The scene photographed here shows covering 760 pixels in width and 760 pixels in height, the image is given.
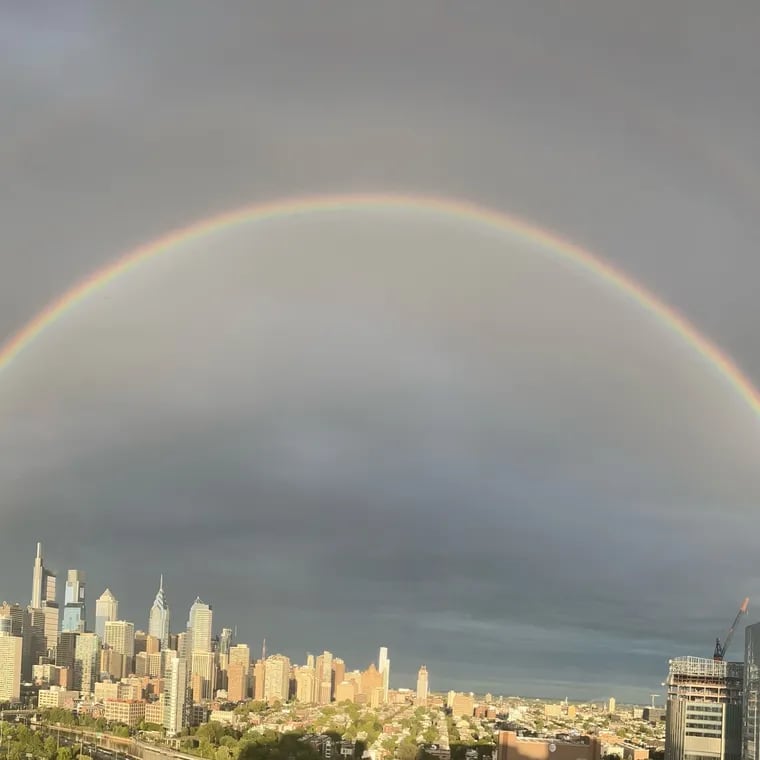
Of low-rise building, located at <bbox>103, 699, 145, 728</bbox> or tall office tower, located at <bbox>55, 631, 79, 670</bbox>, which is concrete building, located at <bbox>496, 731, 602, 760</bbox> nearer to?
low-rise building, located at <bbox>103, 699, 145, 728</bbox>

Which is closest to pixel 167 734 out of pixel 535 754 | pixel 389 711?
pixel 389 711

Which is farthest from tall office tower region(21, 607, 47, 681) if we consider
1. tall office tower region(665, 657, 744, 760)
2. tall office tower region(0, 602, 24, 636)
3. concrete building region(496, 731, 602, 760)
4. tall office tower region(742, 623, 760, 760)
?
tall office tower region(742, 623, 760, 760)

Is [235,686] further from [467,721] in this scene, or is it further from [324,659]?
[467,721]

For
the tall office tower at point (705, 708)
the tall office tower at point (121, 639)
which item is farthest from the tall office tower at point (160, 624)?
the tall office tower at point (705, 708)

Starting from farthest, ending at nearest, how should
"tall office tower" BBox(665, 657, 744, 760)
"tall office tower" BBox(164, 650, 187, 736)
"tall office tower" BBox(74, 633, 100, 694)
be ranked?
"tall office tower" BBox(74, 633, 100, 694)
"tall office tower" BBox(164, 650, 187, 736)
"tall office tower" BBox(665, 657, 744, 760)

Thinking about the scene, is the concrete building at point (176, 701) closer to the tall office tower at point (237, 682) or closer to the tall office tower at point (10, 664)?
Result: the tall office tower at point (237, 682)

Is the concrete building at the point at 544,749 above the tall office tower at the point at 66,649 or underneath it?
underneath

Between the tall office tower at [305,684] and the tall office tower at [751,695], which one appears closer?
the tall office tower at [751,695]
